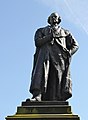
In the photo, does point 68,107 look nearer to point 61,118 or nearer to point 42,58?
point 61,118

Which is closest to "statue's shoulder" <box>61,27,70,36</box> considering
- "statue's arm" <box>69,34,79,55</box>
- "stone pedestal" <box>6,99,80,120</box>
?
"statue's arm" <box>69,34,79,55</box>

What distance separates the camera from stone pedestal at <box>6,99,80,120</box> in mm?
11344

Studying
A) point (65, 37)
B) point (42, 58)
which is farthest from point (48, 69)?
point (65, 37)

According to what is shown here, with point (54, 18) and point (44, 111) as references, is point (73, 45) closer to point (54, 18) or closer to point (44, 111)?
point (54, 18)

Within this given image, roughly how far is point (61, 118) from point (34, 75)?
2106 mm

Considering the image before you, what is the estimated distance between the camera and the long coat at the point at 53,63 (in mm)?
12547

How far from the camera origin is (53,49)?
523 inches

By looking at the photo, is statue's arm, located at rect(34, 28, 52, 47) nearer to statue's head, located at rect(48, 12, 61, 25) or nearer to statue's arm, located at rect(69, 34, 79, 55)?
statue's head, located at rect(48, 12, 61, 25)

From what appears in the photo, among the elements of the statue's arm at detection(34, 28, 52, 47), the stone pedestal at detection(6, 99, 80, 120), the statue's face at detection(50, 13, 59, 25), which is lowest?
the stone pedestal at detection(6, 99, 80, 120)

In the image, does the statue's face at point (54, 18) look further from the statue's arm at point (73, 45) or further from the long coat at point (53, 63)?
the statue's arm at point (73, 45)

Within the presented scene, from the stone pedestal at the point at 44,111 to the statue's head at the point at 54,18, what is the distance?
3.15 meters

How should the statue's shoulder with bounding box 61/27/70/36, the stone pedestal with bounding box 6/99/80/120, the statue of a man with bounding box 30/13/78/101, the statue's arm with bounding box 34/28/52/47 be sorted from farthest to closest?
the statue's shoulder with bounding box 61/27/70/36, the statue's arm with bounding box 34/28/52/47, the statue of a man with bounding box 30/13/78/101, the stone pedestal with bounding box 6/99/80/120

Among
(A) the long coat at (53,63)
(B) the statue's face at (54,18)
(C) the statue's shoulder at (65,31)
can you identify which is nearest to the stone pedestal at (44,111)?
(A) the long coat at (53,63)

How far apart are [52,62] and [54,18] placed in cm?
171
